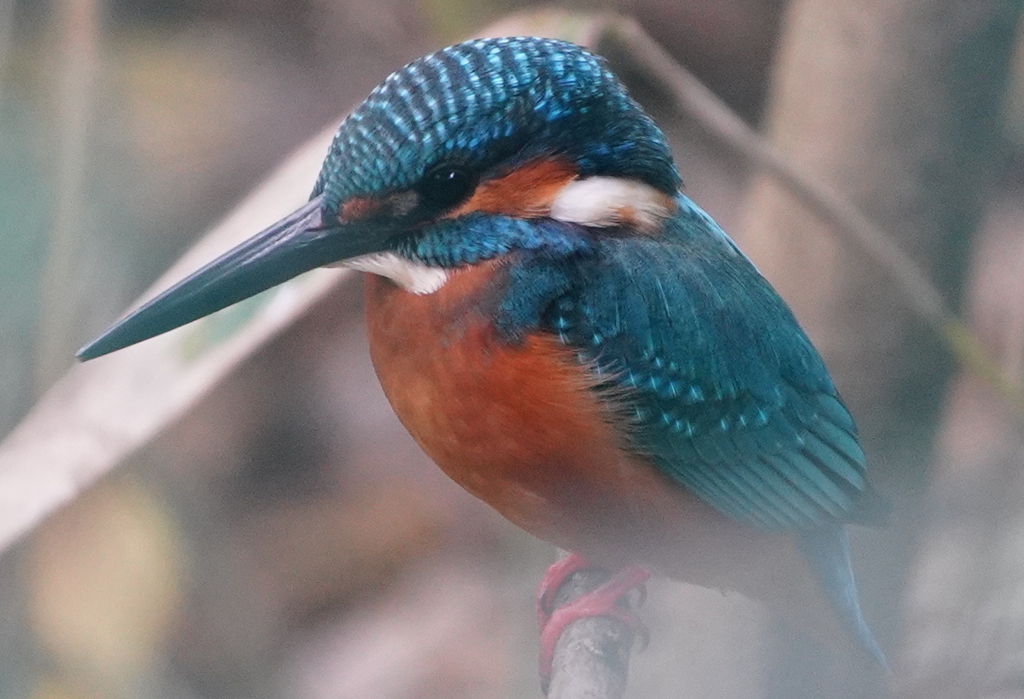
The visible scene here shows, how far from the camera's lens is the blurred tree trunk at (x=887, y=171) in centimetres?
181

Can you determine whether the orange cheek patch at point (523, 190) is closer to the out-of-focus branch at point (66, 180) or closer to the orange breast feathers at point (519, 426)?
the orange breast feathers at point (519, 426)

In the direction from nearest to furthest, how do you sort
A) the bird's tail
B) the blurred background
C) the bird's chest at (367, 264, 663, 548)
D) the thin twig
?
the bird's chest at (367, 264, 663, 548), the bird's tail, the blurred background, the thin twig

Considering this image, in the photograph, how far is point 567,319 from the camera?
4.26ft

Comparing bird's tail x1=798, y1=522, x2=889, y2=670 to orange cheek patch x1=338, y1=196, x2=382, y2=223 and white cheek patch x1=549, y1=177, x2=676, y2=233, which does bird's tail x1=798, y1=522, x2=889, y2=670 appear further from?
orange cheek patch x1=338, y1=196, x2=382, y2=223

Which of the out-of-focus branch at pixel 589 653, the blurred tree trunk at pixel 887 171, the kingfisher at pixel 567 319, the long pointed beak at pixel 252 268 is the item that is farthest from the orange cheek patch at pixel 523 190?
the blurred tree trunk at pixel 887 171

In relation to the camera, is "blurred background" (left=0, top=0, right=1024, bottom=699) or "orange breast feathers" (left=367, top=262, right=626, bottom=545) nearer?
"orange breast feathers" (left=367, top=262, right=626, bottom=545)

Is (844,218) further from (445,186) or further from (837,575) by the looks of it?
(445,186)

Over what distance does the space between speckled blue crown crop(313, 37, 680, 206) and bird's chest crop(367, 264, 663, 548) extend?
133 mm

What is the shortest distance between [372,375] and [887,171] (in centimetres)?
157

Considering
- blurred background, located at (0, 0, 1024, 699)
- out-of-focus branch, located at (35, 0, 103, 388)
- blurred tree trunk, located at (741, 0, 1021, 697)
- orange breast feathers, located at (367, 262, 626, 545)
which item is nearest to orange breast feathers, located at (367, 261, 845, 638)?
orange breast feathers, located at (367, 262, 626, 545)

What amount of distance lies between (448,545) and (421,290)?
6.05 ft

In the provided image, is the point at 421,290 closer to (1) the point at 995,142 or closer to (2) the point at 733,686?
(2) the point at 733,686

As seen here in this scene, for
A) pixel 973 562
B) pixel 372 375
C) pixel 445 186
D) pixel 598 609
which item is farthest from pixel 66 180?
pixel 372 375

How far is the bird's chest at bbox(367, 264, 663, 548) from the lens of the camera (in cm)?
127
